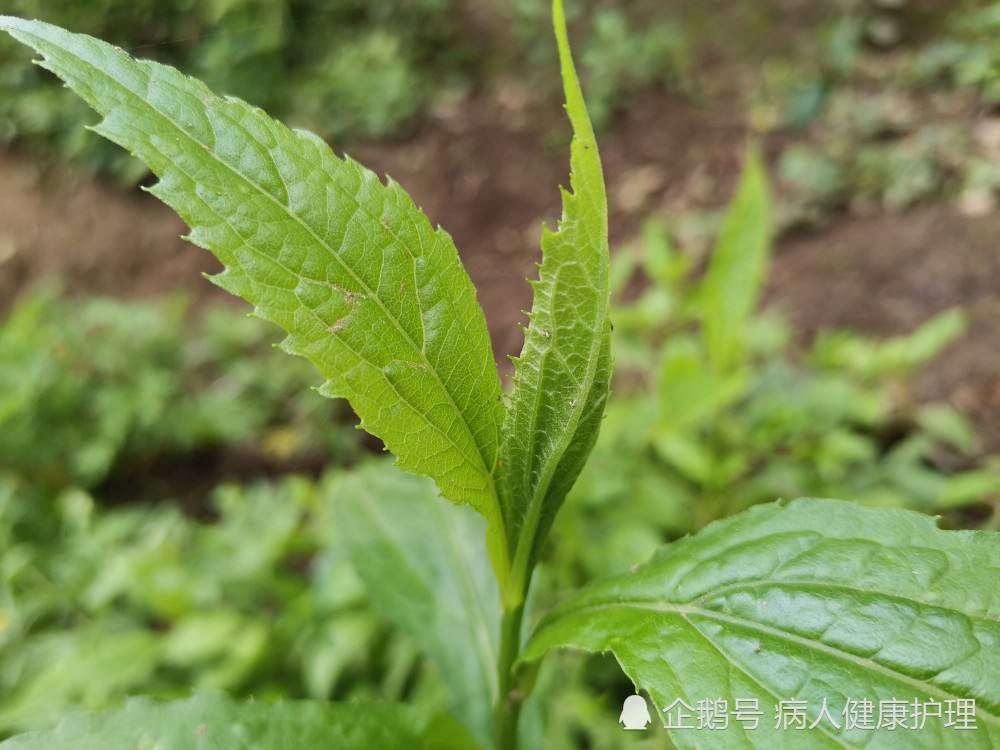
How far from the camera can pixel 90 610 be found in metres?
2.30

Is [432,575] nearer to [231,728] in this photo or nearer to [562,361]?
[231,728]

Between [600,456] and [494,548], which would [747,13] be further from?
[494,548]

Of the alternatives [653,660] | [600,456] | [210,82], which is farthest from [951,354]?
[210,82]

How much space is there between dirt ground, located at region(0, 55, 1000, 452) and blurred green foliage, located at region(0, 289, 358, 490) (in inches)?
42.6

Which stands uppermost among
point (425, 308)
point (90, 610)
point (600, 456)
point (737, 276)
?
point (737, 276)

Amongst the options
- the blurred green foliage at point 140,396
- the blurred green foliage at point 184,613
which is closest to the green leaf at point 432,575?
the blurred green foliage at point 184,613

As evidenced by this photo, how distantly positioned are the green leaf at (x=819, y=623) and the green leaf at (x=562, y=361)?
14cm

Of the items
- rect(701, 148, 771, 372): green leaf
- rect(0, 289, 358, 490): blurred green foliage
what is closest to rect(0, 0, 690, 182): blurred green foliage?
rect(0, 289, 358, 490): blurred green foliage

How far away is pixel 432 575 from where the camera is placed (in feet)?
4.60

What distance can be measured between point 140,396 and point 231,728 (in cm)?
276

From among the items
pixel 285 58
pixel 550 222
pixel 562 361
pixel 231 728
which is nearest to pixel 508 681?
pixel 231 728

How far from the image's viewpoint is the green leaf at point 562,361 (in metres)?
0.61

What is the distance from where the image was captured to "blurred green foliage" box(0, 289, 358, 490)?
9.62 ft

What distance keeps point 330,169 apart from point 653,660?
572mm
